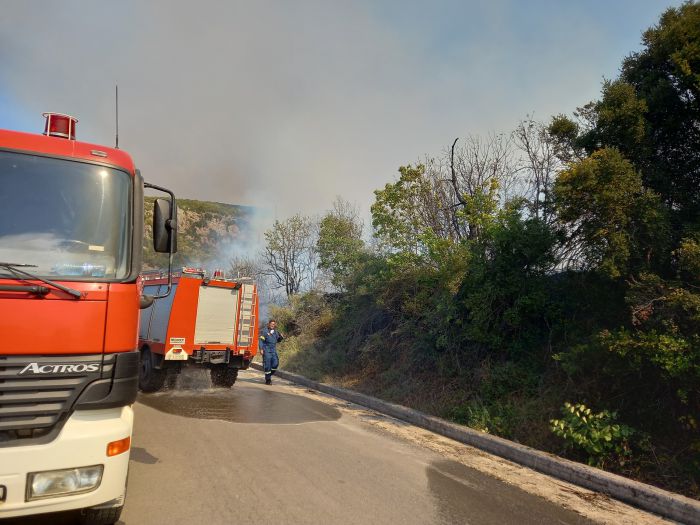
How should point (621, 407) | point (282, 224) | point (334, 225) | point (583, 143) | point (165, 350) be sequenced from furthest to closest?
point (282, 224) → point (334, 225) → point (165, 350) → point (583, 143) → point (621, 407)

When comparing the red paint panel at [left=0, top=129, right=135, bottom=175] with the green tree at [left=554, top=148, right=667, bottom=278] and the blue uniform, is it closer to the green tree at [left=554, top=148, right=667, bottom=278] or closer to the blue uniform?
the green tree at [left=554, top=148, right=667, bottom=278]

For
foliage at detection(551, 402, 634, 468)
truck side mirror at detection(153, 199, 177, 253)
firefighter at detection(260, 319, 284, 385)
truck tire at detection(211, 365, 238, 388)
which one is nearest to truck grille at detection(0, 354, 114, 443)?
truck side mirror at detection(153, 199, 177, 253)

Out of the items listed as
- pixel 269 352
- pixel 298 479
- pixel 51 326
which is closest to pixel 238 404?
pixel 269 352

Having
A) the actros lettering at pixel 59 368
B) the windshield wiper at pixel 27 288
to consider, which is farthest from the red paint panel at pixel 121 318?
the windshield wiper at pixel 27 288

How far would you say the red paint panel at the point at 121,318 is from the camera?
3377 millimetres

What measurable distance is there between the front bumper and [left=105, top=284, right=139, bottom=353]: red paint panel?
43cm

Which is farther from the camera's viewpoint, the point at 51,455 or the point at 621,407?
the point at 621,407

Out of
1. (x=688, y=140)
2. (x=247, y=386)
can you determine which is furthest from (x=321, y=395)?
(x=688, y=140)

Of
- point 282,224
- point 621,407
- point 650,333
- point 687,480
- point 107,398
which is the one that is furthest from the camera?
point 282,224

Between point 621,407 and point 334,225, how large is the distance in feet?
60.2

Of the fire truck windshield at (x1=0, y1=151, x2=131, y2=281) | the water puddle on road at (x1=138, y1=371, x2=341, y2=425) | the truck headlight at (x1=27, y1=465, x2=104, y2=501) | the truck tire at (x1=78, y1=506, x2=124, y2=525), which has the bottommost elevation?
the water puddle on road at (x1=138, y1=371, x2=341, y2=425)

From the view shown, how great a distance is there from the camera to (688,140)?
24.2ft

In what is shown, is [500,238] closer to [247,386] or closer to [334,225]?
[247,386]

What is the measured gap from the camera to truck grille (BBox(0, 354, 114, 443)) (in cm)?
301
